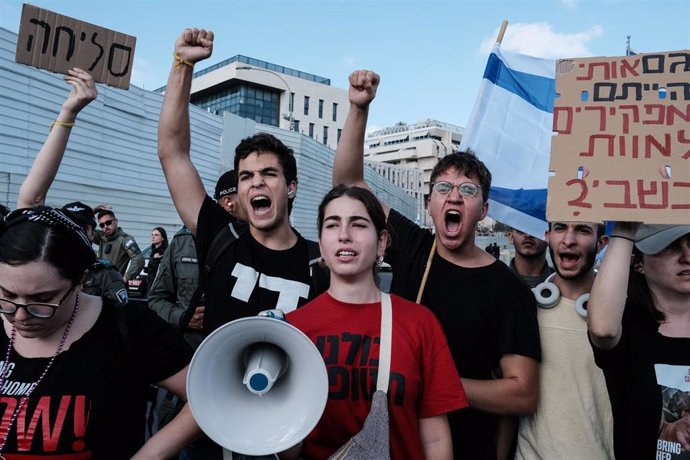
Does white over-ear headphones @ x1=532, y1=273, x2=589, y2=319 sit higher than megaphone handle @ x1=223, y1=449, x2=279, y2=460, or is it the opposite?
Result: white over-ear headphones @ x1=532, y1=273, x2=589, y2=319

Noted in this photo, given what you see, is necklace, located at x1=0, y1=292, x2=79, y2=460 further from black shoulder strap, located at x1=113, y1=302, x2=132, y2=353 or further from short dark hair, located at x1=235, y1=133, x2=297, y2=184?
short dark hair, located at x1=235, y1=133, x2=297, y2=184

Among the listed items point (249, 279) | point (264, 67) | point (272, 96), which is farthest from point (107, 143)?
point (264, 67)

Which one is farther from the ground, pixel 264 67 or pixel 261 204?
pixel 264 67

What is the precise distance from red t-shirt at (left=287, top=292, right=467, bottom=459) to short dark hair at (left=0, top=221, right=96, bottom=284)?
0.76m

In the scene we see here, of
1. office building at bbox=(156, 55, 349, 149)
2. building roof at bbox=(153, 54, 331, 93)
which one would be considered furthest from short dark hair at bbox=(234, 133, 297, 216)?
building roof at bbox=(153, 54, 331, 93)

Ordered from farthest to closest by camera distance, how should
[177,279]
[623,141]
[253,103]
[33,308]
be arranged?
1. [253,103]
2. [177,279]
3. [623,141]
4. [33,308]

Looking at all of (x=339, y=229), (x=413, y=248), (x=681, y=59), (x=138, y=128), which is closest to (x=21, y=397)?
(x=339, y=229)

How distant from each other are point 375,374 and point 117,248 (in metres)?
6.56

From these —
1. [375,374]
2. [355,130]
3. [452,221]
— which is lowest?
[375,374]

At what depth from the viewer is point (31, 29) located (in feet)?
9.00

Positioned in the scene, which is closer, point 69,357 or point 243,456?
point 243,456

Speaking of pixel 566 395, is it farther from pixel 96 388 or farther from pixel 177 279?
pixel 177 279

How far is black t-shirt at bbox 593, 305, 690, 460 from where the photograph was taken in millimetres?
1849

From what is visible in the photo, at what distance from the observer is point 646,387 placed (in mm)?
1883
